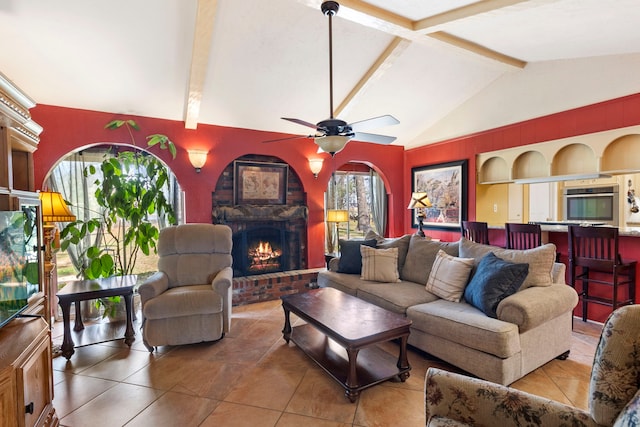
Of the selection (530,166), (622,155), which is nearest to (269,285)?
(530,166)

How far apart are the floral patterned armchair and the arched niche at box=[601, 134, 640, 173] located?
3259 mm

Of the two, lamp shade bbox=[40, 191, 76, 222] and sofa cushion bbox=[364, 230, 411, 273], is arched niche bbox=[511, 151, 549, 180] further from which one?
lamp shade bbox=[40, 191, 76, 222]

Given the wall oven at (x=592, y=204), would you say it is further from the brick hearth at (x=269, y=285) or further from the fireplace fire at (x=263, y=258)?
the fireplace fire at (x=263, y=258)

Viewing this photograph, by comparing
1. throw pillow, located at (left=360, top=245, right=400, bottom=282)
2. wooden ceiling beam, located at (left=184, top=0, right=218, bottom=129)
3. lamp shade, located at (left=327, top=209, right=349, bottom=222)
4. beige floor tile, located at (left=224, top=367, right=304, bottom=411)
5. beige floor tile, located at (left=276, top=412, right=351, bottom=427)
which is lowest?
beige floor tile, located at (left=276, top=412, right=351, bottom=427)

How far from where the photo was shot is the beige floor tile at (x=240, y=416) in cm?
194

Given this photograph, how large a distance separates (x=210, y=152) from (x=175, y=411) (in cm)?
329

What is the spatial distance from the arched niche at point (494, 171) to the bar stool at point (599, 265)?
146cm

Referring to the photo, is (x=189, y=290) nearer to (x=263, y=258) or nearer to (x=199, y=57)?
(x=263, y=258)

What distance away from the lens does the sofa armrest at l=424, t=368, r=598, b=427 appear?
1.20 metres

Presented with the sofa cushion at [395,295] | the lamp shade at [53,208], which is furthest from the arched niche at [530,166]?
the lamp shade at [53,208]

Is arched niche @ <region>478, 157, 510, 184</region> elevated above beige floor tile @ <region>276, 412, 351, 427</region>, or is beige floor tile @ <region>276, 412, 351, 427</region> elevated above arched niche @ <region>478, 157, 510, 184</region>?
arched niche @ <region>478, 157, 510, 184</region>

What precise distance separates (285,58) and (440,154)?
10.3 feet

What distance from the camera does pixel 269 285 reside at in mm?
4539

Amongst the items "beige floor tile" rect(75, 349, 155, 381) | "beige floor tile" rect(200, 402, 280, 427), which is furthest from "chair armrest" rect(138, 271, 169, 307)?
"beige floor tile" rect(200, 402, 280, 427)
